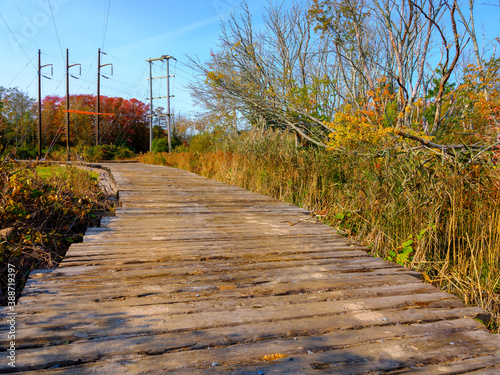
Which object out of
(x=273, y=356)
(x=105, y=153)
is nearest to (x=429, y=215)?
(x=273, y=356)

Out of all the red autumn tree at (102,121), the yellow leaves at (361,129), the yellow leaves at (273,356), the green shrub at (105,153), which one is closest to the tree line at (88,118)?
the red autumn tree at (102,121)

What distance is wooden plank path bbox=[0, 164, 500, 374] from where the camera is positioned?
137 cm

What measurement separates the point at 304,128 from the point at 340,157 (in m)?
2.27

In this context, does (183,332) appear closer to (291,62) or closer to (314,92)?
(314,92)

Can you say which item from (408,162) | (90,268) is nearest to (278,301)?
(90,268)

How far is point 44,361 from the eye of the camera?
1.32 meters

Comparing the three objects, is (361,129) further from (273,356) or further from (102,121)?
(102,121)

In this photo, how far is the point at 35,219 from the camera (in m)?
3.33

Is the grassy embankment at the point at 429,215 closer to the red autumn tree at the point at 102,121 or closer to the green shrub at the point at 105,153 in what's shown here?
the green shrub at the point at 105,153

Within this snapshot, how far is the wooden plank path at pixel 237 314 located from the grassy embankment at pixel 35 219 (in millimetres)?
436

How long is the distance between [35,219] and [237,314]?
257 centimetres

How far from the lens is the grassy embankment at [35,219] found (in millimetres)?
2770

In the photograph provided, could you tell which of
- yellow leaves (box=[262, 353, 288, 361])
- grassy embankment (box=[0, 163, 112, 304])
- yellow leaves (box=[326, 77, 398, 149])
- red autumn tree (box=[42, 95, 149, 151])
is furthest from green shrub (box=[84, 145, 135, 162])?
yellow leaves (box=[262, 353, 288, 361])

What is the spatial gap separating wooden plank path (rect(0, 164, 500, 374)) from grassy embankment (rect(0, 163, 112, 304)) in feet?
1.43
